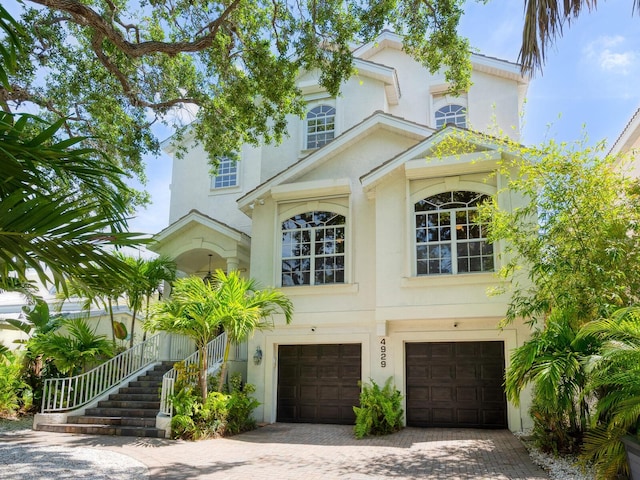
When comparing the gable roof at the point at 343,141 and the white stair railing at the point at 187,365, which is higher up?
the gable roof at the point at 343,141

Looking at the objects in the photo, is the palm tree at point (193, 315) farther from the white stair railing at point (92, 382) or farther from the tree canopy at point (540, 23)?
the tree canopy at point (540, 23)

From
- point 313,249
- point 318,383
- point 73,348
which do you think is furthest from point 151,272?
point 318,383

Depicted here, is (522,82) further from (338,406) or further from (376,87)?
(338,406)

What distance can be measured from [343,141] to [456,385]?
24.0ft

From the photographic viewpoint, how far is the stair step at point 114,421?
12.6 metres

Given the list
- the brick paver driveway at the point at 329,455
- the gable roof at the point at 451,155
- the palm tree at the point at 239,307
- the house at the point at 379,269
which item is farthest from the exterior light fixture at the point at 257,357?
the gable roof at the point at 451,155

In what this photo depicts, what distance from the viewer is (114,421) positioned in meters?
12.8

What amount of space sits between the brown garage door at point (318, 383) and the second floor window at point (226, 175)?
724 cm

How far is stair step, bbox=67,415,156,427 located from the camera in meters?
12.6

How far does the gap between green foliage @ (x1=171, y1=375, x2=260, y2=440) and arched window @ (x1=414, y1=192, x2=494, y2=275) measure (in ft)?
18.2

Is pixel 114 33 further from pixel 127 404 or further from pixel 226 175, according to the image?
pixel 226 175

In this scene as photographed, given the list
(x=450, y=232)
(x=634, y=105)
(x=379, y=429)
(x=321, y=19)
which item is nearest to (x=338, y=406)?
(x=379, y=429)

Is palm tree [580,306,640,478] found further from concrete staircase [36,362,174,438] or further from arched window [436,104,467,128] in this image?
arched window [436,104,467,128]

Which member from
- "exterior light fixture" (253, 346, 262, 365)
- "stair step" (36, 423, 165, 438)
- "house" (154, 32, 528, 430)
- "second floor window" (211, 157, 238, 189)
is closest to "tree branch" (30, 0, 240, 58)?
"house" (154, 32, 528, 430)
